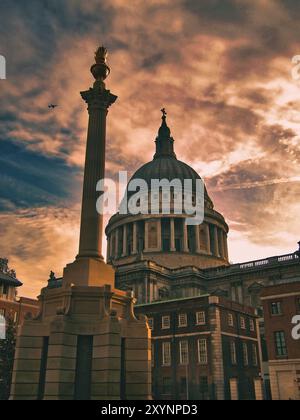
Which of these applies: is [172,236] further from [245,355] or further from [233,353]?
[233,353]

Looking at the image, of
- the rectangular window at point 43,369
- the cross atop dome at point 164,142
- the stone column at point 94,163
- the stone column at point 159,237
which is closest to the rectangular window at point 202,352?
the stone column at point 94,163

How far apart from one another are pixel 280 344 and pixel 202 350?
10.7 m

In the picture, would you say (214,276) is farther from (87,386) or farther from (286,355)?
(87,386)

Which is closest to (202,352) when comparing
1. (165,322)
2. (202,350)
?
(202,350)

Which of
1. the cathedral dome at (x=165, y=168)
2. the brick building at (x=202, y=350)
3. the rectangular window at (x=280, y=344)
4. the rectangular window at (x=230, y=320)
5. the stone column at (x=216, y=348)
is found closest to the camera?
the rectangular window at (x=280, y=344)

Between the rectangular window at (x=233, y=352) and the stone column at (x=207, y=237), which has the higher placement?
the stone column at (x=207, y=237)

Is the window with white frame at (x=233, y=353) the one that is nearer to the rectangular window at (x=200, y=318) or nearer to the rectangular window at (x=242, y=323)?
the rectangular window at (x=242, y=323)

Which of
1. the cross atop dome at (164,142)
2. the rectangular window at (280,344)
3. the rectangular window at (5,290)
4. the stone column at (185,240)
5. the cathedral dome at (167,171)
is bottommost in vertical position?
the rectangular window at (280,344)

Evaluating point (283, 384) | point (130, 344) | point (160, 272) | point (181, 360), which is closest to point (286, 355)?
point (283, 384)

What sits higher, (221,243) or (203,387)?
(221,243)

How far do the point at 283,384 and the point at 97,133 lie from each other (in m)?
29.0

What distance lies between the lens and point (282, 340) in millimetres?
41531

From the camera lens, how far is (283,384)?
3991 cm

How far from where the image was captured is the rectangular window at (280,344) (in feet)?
135
